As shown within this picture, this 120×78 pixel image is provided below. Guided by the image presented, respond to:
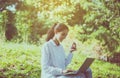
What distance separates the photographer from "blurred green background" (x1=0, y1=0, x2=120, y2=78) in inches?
128

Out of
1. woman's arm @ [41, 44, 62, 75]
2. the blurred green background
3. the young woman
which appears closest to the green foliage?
the blurred green background

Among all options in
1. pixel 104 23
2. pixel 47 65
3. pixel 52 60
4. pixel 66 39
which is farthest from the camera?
pixel 104 23

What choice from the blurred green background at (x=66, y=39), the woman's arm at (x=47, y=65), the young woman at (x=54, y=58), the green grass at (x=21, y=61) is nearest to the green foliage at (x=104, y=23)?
the blurred green background at (x=66, y=39)

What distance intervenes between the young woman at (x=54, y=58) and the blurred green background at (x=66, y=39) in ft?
1.61

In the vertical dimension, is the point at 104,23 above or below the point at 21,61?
above

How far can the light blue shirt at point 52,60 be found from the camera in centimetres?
247

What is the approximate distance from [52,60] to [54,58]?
0.04 meters

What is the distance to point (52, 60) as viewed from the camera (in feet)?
8.46

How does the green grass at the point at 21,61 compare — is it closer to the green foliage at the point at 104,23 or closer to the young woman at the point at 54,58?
the green foliage at the point at 104,23

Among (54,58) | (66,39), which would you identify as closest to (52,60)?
(54,58)

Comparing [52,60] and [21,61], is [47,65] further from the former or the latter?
[21,61]

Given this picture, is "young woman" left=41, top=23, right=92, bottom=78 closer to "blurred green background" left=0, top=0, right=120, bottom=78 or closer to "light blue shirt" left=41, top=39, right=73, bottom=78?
"light blue shirt" left=41, top=39, right=73, bottom=78

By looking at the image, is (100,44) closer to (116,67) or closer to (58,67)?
(116,67)

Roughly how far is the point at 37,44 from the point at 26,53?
15cm
